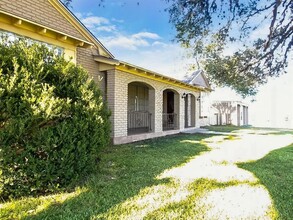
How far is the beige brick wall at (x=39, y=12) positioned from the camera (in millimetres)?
7332

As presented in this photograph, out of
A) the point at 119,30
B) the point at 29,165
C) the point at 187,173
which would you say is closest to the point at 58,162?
the point at 29,165

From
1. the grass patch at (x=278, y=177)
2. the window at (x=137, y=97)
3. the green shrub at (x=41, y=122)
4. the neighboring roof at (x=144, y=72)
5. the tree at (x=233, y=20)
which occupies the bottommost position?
the grass patch at (x=278, y=177)

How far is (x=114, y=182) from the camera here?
16.3ft

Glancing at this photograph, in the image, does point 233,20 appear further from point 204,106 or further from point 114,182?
point 204,106

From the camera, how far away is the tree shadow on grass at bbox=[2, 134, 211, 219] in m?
3.54

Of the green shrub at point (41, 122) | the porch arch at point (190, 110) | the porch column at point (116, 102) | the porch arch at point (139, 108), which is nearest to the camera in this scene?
the green shrub at point (41, 122)

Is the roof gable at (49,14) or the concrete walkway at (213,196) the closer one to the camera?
the concrete walkway at (213,196)

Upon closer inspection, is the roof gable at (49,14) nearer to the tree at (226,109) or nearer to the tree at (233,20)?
the tree at (233,20)

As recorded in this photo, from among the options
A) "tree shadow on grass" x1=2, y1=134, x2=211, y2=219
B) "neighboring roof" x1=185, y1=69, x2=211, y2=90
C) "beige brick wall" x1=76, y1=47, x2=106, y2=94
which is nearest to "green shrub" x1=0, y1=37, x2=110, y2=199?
"tree shadow on grass" x1=2, y1=134, x2=211, y2=219

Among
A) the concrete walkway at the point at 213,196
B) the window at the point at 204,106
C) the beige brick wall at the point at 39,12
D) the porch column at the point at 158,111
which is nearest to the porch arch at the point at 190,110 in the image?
the window at the point at 204,106

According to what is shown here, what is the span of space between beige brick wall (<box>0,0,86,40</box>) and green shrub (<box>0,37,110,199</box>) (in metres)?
3.82

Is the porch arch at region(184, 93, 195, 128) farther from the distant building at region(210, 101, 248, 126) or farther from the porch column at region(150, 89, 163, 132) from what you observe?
the distant building at region(210, 101, 248, 126)

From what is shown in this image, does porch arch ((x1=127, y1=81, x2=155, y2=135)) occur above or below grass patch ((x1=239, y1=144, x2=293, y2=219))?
above

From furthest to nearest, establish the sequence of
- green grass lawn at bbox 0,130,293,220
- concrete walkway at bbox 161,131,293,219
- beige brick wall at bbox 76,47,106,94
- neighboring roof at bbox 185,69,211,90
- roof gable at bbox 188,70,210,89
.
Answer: roof gable at bbox 188,70,210,89 → neighboring roof at bbox 185,69,211,90 → beige brick wall at bbox 76,47,106,94 → concrete walkway at bbox 161,131,293,219 → green grass lawn at bbox 0,130,293,220
